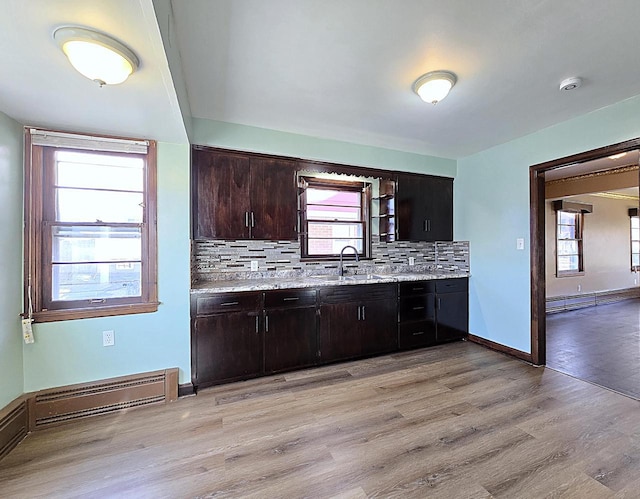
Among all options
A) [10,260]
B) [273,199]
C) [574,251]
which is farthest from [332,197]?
[574,251]

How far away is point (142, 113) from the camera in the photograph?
6.73 ft

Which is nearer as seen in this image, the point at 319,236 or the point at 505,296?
the point at 505,296

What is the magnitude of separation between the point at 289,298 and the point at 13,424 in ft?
6.92

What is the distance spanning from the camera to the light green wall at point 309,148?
291 cm

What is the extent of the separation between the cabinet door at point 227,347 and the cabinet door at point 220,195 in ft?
2.72

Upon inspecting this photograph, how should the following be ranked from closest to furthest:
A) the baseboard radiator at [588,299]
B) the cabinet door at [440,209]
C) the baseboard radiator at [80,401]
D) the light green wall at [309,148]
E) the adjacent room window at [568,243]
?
the baseboard radiator at [80,401] → the light green wall at [309,148] → the cabinet door at [440,209] → the baseboard radiator at [588,299] → the adjacent room window at [568,243]

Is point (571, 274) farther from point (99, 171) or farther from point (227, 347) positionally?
point (99, 171)

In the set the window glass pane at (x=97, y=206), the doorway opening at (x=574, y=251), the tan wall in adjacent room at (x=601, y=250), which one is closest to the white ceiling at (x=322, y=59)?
the window glass pane at (x=97, y=206)

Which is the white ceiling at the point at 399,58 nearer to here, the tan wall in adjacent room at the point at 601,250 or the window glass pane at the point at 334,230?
the window glass pane at the point at 334,230

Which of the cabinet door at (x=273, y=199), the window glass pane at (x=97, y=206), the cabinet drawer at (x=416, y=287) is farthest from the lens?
the cabinet drawer at (x=416, y=287)

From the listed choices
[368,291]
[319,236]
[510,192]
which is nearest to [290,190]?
[319,236]

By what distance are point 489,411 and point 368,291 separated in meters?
1.50

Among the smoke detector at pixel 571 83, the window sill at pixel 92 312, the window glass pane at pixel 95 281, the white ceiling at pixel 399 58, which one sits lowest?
the window sill at pixel 92 312

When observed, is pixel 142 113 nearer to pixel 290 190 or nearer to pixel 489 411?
pixel 290 190
